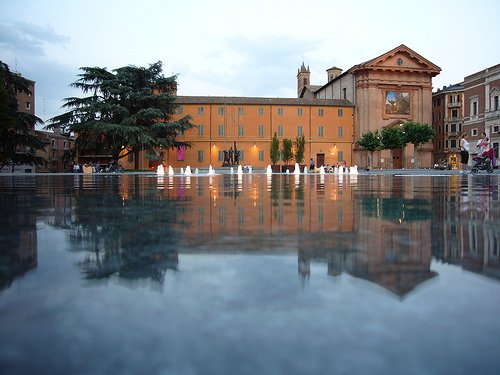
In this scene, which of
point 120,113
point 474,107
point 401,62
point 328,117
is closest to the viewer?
point 120,113

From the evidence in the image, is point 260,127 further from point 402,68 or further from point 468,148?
point 468,148

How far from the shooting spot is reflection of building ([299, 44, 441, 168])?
59.2 metres

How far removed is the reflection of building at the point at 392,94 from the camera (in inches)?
2333

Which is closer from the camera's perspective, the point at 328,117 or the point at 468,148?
the point at 468,148

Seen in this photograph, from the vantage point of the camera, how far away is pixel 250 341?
1347 mm

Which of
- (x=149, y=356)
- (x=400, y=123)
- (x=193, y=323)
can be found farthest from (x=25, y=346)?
(x=400, y=123)

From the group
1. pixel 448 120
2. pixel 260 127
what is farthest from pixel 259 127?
pixel 448 120

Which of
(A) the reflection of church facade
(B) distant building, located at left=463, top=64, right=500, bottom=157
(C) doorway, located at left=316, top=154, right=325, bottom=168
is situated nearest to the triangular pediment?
(A) the reflection of church facade

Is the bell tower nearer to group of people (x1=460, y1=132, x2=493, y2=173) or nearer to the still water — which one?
group of people (x1=460, y1=132, x2=493, y2=173)

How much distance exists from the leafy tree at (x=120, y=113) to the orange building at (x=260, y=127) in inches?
461

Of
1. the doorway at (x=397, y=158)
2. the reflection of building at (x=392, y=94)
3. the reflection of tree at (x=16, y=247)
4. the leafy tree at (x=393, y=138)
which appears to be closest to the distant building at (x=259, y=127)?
the reflection of building at (x=392, y=94)

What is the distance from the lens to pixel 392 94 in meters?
60.3

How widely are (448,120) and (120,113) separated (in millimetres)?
54354

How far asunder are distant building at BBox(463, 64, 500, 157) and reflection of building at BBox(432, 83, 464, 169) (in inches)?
851
